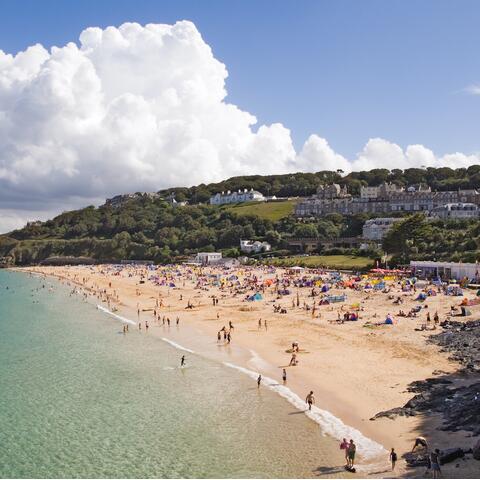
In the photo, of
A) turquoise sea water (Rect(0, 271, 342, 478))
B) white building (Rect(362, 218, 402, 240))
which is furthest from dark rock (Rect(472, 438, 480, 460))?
white building (Rect(362, 218, 402, 240))

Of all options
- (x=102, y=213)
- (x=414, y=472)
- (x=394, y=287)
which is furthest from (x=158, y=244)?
(x=414, y=472)

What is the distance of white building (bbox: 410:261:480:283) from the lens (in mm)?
55531

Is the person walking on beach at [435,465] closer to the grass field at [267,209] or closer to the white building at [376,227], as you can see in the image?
the white building at [376,227]

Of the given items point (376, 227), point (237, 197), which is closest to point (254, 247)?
point (376, 227)

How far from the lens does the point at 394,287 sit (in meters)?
54.1

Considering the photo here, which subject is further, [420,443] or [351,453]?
[420,443]

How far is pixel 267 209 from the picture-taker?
14788 cm

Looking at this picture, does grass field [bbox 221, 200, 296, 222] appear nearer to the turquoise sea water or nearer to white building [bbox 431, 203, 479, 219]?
white building [bbox 431, 203, 479, 219]

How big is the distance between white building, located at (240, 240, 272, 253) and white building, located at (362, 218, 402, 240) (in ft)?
64.2

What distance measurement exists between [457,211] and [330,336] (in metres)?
83.2

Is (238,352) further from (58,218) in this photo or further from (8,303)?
(58,218)

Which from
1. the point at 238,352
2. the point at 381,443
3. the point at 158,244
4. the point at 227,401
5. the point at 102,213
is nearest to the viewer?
the point at 381,443

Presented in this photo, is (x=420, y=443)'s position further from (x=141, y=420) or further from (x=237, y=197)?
(x=237, y=197)

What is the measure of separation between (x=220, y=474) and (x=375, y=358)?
14610mm
